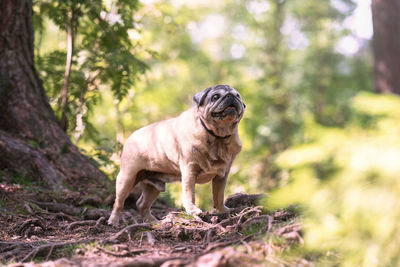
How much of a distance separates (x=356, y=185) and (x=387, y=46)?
11.0 metres

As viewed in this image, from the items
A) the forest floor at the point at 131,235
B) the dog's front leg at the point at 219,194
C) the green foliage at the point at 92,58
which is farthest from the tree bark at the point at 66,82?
the dog's front leg at the point at 219,194

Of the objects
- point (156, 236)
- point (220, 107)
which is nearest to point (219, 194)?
point (220, 107)

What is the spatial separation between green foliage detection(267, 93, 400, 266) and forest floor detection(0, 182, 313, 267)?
783 millimetres

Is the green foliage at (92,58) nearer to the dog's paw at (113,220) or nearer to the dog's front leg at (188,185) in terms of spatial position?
the dog's paw at (113,220)

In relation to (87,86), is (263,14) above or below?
above

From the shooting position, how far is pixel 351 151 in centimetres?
246

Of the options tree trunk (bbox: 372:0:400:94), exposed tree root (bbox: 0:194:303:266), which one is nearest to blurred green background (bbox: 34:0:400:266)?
exposed tree root (bbox: 0:194:303:266)

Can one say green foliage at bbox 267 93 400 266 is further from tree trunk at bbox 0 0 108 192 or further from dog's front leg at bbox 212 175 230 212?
tree trunk at bbox 0 0 108 192

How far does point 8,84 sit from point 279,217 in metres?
5.85

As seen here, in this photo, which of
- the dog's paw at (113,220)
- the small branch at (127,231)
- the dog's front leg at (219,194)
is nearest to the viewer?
the small branch at (127,231)

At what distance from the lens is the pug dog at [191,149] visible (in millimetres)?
5438

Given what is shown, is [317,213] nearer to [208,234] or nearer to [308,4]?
[208,234]

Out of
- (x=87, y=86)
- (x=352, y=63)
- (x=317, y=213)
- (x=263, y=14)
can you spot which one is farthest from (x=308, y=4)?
(x=317, y=213)

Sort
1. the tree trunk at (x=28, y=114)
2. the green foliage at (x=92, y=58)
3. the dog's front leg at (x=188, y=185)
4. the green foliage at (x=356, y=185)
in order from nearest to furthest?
1. the green foliage at (x=356, y=185)
2. the dog's front leg at (x=188, y=185)
3. the tree trunk at (x=28, y=114)
4. the green foliage at (x=92, y=58)
